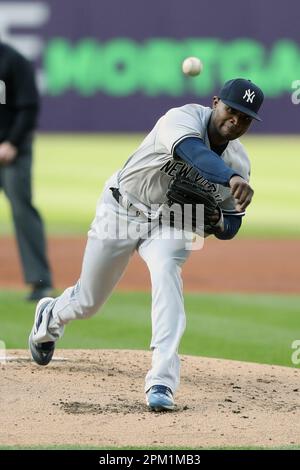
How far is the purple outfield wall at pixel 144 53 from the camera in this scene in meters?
21.6

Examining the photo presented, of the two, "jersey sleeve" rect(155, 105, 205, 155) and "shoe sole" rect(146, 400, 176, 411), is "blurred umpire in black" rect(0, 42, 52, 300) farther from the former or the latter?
"shoe sole" rect(146, 400, 176, 411)

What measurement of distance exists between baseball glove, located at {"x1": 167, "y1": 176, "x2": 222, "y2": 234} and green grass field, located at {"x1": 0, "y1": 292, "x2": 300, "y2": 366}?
5.71 feet

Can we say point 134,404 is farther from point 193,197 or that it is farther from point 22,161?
point 22,161

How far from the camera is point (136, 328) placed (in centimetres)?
779

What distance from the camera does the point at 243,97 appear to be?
16.6 feet

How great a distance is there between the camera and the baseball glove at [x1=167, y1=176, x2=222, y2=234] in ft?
16.9

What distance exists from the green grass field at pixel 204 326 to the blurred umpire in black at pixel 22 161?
32cm

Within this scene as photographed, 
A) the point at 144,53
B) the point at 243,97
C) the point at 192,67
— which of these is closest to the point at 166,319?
the point at 243,97

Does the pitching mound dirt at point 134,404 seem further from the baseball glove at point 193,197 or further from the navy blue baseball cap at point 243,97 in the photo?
the navy blue baseball cap at point 243,97

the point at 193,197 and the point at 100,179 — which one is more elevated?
the point at 100,179

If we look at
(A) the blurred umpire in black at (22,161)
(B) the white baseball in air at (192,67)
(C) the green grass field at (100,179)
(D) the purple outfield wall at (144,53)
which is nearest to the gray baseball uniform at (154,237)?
(B) the white baseball in air at (192,67)

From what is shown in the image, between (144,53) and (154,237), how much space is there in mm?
17147

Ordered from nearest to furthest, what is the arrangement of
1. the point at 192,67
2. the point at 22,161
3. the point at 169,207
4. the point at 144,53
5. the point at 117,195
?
1. the point at 169,207
2. the point at 117,195
3. the point at 192,67
4. the point at 22,161
5. the point at 144,53
